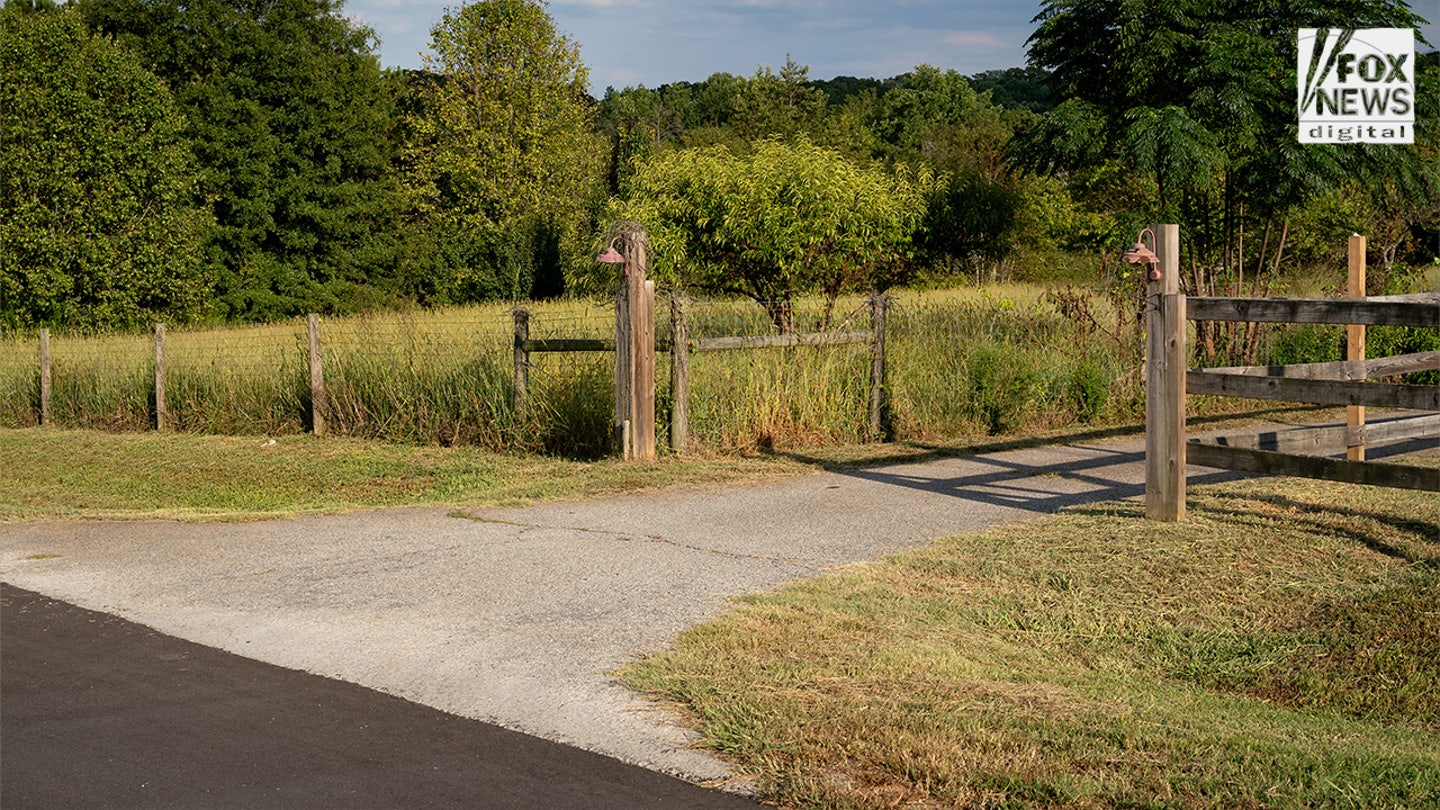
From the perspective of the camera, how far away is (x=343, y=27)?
4606 centimetres

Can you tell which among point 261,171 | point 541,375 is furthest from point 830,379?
point 261,171

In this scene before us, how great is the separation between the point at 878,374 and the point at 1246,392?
5.59m

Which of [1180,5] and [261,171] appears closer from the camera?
[1180,5]

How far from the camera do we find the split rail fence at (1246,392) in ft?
27.3

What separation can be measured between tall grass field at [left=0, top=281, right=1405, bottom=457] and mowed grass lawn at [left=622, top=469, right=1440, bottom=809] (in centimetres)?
493

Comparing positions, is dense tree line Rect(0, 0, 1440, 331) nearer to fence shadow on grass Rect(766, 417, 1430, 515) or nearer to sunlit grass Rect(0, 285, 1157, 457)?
sunlit grass Rect(0, 285, 1157, 457)

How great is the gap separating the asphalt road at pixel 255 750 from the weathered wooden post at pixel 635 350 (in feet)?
21.7

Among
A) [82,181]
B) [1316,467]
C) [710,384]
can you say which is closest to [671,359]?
[710,384]

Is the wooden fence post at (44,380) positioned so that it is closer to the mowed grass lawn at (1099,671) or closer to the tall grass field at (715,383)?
the tall grass field at (715,383)

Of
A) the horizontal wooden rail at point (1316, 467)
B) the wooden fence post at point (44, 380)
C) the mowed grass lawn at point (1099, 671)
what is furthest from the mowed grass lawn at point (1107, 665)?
the wooden fence post at point (44, 380)

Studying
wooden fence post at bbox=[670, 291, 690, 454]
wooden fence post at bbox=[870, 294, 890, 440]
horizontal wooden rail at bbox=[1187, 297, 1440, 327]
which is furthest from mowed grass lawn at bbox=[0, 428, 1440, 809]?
wooden fence post at bbox=[870, 294, 890, 440]

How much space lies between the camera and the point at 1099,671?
6090mm

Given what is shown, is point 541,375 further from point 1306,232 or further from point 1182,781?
point 1306,232

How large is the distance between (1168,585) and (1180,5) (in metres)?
12.9
